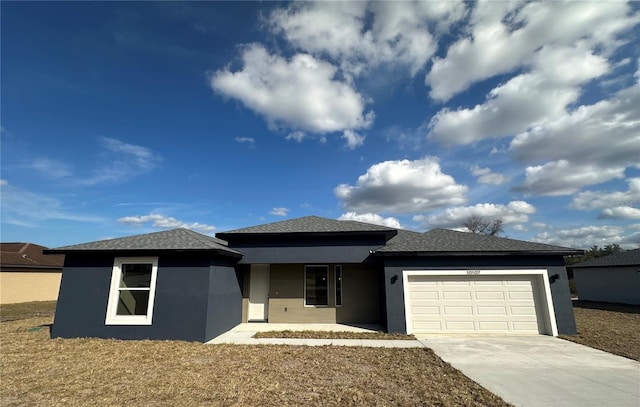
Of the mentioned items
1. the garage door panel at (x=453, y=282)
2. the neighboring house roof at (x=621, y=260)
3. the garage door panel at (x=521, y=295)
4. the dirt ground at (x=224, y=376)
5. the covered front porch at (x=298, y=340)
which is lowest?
the covered front porch at (x=298, y=340)

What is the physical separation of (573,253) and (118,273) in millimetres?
15580

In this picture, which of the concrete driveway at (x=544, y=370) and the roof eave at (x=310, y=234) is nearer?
the concrete driveway at (x=544, y=370)

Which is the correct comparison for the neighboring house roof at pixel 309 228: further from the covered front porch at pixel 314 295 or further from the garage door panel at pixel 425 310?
the garage door panel at pixel 425 310

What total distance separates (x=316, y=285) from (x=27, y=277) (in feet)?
71.8

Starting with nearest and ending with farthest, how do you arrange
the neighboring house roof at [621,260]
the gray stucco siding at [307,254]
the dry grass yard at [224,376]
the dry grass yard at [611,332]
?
the dry grass yard at [224,376] → the dry grass yard at [611,332] → the gray stucco siding at [307,254] → the neighboring house roof at [621,260]

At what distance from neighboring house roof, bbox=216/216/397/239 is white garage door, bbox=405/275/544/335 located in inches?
105

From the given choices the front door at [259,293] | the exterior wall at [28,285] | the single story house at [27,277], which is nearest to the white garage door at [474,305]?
the front door at [259,293]

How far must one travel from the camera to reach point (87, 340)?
9.14m

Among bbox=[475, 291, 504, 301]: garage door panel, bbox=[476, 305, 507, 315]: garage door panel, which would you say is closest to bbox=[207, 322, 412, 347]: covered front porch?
bbox=[476, 305, 507, 315]: garage door panel

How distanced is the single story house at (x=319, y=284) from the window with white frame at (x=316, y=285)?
4 centimetres

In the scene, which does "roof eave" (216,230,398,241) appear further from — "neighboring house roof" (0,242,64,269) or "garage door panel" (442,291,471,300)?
"neighboring house roof" (0,242,64,269)

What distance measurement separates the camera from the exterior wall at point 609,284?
19016mm

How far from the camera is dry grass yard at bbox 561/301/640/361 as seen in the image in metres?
8.28

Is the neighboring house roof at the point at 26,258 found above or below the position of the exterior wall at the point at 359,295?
above
